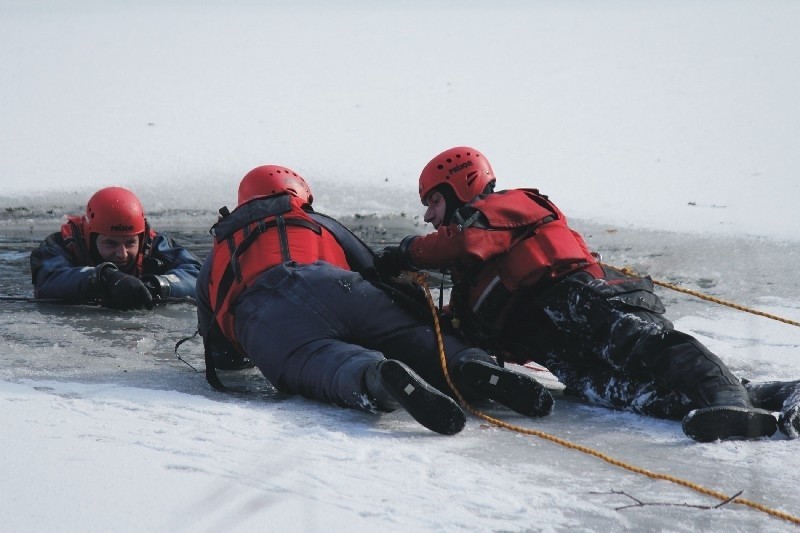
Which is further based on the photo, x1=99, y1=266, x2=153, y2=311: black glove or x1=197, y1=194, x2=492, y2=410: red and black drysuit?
x1=99, y1=266, x2=153, y2=311: black glove

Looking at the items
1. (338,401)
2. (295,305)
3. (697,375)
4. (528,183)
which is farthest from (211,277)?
(528,183)

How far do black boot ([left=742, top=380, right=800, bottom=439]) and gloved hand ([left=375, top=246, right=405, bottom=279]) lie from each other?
1617 mm

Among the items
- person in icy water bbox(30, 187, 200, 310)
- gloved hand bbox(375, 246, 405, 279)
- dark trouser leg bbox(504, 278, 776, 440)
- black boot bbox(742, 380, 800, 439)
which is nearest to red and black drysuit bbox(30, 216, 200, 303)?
person in icy water bbox(30, 187, 200, 310)

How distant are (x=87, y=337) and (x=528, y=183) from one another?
18.2 ft

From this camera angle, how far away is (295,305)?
4.40 m

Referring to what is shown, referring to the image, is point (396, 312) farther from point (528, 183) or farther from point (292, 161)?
point (292, 161)

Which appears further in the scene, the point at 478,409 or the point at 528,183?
the point at 528,183

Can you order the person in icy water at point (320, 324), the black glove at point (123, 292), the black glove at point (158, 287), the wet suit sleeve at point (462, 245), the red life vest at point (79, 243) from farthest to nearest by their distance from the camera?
the red life vest at point (79, 243) → the black glove at point (158, 287) → the black glove at point (123, 292) → the wet suit sleeve at point (462, 245) → the person in icy water at point (320, 324)

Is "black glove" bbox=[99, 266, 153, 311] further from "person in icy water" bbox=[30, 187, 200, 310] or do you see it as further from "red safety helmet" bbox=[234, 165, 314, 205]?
"red safety helmet" bbox=[234, 165, 314, 205]

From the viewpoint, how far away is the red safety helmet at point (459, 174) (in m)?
5.23

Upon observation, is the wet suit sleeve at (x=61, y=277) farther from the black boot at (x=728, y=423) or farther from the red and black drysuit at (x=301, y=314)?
the black boot at (x=728, y=423)

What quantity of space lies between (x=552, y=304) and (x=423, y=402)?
105 cm

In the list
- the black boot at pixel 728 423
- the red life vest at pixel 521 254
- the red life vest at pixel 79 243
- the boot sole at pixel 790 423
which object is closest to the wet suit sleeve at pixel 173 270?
the red life vest at pixel 79 243

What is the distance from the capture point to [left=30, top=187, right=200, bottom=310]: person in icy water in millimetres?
6473
